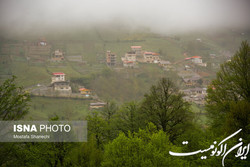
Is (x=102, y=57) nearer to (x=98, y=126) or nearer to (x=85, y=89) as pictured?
(x=85, y=89)

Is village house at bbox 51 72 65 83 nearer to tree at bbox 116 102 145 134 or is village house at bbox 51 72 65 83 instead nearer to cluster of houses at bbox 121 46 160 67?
cluster of houses at bbox 121 46 160 67

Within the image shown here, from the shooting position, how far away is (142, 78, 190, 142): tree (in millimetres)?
22000

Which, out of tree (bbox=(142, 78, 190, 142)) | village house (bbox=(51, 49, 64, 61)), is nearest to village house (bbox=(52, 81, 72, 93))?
village house (bbox=(51, 49, 64, 61))

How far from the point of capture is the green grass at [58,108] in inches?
3602

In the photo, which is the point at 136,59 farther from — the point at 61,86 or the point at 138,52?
the point at 61,86

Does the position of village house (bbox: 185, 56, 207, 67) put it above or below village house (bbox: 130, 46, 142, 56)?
below

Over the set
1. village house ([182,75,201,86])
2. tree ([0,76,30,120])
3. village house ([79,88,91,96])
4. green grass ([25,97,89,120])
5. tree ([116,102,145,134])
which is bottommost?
green grass ([25,97,89,120])

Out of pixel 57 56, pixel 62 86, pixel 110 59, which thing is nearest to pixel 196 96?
pixel 62 86

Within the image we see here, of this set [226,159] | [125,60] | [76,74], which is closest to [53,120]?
[226,159]

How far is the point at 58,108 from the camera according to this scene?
330 feet

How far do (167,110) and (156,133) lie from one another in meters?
5.86

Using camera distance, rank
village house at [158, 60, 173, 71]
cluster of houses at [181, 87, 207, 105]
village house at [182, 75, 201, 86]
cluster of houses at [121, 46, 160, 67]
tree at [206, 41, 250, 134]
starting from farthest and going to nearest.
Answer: cluster of houses at [121, 46, 160, 67]
village house at [158, 60, 173, 71]
village house at [182, 75, 201, 86]
cluster of houses at [181, 87, 207, 105]
tree at [206, 41, 250, 134]

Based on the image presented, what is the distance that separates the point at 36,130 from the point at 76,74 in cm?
12466

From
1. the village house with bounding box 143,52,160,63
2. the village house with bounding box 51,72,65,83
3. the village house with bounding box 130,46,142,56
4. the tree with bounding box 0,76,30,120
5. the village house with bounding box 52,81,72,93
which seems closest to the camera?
the tree with bounding box 0,76,30,120
